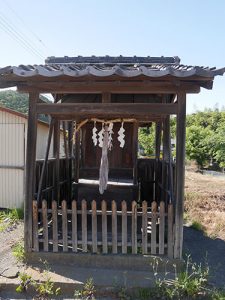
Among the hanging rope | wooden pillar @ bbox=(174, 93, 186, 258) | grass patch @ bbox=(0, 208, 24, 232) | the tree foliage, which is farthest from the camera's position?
the tree foliage

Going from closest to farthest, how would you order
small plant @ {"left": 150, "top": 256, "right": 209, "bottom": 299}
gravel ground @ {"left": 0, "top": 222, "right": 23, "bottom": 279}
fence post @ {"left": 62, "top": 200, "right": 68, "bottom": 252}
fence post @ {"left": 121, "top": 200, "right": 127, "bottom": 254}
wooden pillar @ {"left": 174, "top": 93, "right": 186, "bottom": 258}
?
small plant @ {"left": 150, "top": 256, "right": 209, "bottom": 299}, gravel ground @ {"left": 0, "top": 222, "right": 23, "bottom": 279}, wooden pillar @ {"left": 174, "top": 93, "right": 186, "bottom": 258}, fence post @ {"left": 121, "top": 200, "right": 127, "bottom": 254}, fence post @ {"left": 62, "top": 200, "right": 68, "bottom": 252}

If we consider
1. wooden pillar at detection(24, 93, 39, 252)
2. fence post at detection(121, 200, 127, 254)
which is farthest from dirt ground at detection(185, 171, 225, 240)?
wooden pillar at detection(24, 93, 39, 252)

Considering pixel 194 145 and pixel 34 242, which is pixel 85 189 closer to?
pixel 34 242

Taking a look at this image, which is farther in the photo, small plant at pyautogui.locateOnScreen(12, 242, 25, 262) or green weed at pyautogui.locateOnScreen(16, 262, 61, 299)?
small plant at pyautogui.locateOnScreen(12, 242, 25, 262)

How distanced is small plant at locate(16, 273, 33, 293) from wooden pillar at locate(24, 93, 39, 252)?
70cm

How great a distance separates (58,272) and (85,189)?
344 cm

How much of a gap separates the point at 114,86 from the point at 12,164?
17.9 ft

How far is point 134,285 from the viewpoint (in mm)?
4520

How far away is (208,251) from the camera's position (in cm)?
614

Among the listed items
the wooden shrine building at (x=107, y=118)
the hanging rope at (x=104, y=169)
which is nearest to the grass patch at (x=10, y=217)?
the wooden shrine building at (x=107, y=118)

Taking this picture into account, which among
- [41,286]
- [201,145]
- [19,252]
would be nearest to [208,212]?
[19,252]

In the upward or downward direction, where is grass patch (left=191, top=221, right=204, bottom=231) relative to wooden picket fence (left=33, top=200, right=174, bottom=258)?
downward

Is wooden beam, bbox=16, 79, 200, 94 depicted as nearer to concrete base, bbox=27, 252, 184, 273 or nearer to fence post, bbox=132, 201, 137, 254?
fence post, bbox=132, 201, 137, 254

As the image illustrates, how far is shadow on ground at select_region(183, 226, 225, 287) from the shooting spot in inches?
197
